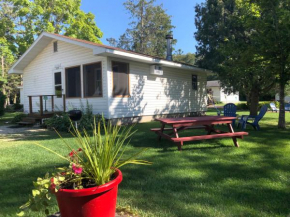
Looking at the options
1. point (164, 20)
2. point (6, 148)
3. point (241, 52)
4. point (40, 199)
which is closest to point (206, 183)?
point (40, 199)

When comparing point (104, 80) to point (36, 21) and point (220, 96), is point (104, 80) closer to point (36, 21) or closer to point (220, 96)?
point (36, 21)

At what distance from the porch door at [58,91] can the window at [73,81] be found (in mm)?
556

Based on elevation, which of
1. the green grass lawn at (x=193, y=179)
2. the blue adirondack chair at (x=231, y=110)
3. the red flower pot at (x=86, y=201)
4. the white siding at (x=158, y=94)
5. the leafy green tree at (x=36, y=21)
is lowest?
the green grass lawn at (x=193, y=179)

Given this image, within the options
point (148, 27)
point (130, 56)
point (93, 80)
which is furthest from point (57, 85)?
point (148, 27)

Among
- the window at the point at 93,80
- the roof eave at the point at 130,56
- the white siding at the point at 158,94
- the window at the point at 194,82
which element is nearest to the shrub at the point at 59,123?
the window at the point at 93,80

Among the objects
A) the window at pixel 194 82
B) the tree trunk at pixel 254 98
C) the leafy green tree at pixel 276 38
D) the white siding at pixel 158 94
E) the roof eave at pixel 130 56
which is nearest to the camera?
the leafy green tree at pixel 276 38

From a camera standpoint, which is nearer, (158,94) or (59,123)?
(59,123)

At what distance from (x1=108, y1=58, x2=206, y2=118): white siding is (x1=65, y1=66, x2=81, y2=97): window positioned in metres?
2.03

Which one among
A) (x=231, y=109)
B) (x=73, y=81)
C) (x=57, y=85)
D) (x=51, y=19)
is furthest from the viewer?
(x=51, y=19)

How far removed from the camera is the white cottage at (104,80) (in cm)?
892

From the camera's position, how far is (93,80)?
9.36m

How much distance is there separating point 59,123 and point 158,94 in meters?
4.88

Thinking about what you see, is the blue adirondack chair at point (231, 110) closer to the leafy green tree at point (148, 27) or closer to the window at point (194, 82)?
the window at point (194, 82)

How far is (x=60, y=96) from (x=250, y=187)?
9658 mm
